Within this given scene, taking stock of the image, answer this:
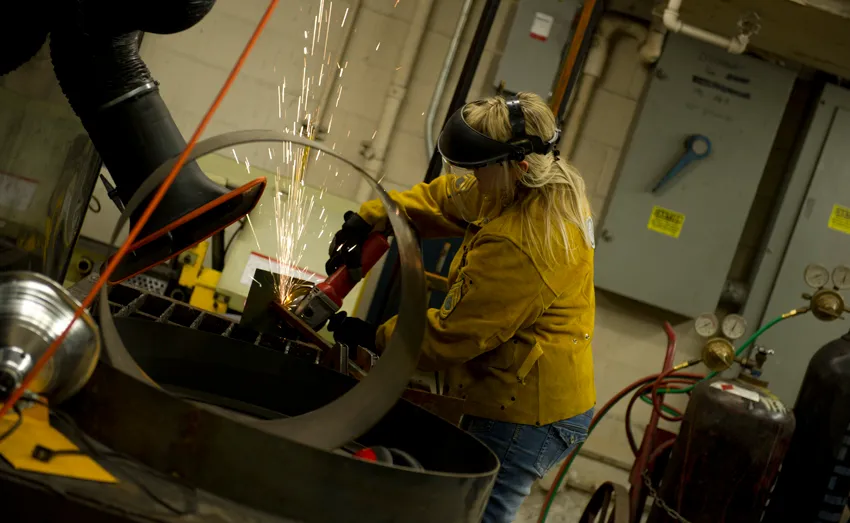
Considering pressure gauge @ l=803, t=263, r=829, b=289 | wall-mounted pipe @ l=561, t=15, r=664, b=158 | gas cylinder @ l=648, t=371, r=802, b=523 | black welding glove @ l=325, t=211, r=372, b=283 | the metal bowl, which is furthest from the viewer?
wall-mounted pipe @ l=561, t=15, r=664, b=158

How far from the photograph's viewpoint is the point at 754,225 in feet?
12.4

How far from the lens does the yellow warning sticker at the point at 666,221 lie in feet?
11.6

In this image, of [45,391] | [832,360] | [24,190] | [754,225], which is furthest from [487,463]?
[754,225]

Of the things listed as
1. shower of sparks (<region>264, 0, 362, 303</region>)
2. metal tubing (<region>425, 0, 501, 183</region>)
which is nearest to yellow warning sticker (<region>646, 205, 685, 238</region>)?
metal tubing (<region>425, 0, 501, 183</region>)

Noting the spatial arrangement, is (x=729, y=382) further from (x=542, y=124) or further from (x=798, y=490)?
(x=542, y=124)

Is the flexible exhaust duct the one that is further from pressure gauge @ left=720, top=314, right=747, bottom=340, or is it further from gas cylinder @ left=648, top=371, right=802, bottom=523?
pressure gauge @ left=720, top=314, right=747, bottom=340

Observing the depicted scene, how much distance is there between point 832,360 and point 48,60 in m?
2.21

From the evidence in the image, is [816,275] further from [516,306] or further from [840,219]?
[840,219]

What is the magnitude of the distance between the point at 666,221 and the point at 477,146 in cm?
222

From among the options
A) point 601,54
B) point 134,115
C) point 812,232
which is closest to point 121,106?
point 134,115

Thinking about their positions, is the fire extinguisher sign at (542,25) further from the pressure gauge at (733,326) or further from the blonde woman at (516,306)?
the blonde woman at (516,306)

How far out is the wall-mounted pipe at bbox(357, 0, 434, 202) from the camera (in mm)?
3510

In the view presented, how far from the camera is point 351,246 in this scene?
1.97m

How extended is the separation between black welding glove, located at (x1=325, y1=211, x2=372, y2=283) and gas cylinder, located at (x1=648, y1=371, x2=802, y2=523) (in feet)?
3.75
